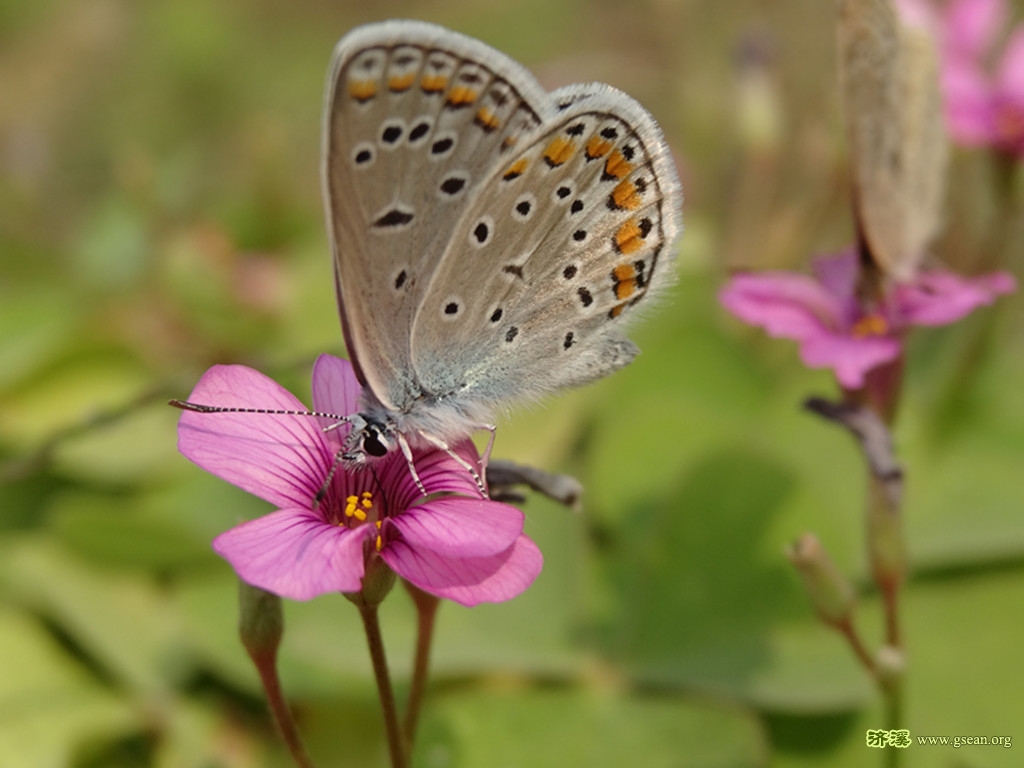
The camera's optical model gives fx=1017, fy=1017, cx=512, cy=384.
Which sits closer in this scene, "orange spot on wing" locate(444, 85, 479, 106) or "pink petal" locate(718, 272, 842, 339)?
"orange spot on wing" locate(444, 85, 479, 106)

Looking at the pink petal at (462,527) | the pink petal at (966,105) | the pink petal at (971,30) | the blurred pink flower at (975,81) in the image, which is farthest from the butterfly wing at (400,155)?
the pink petal at (971,30)

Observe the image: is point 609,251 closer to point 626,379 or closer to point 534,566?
point 534,566

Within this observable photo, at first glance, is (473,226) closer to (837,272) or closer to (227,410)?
(227,410)

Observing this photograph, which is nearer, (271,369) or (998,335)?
(271,369)

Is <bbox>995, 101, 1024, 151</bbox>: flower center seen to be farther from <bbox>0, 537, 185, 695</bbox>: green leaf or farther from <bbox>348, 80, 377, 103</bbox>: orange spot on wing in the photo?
<bbox>0, 537, 185, 695</bbox>: green leaf

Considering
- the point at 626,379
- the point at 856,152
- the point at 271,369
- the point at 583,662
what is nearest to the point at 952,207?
the point at 626,379

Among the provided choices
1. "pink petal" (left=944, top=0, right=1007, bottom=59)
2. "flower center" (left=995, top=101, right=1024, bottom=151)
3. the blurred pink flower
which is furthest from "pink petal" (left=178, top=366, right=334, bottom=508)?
"pink petal" (left=944, top=0, right=1007, bottom=59)

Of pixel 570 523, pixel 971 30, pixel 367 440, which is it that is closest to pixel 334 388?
pixel 367 440
